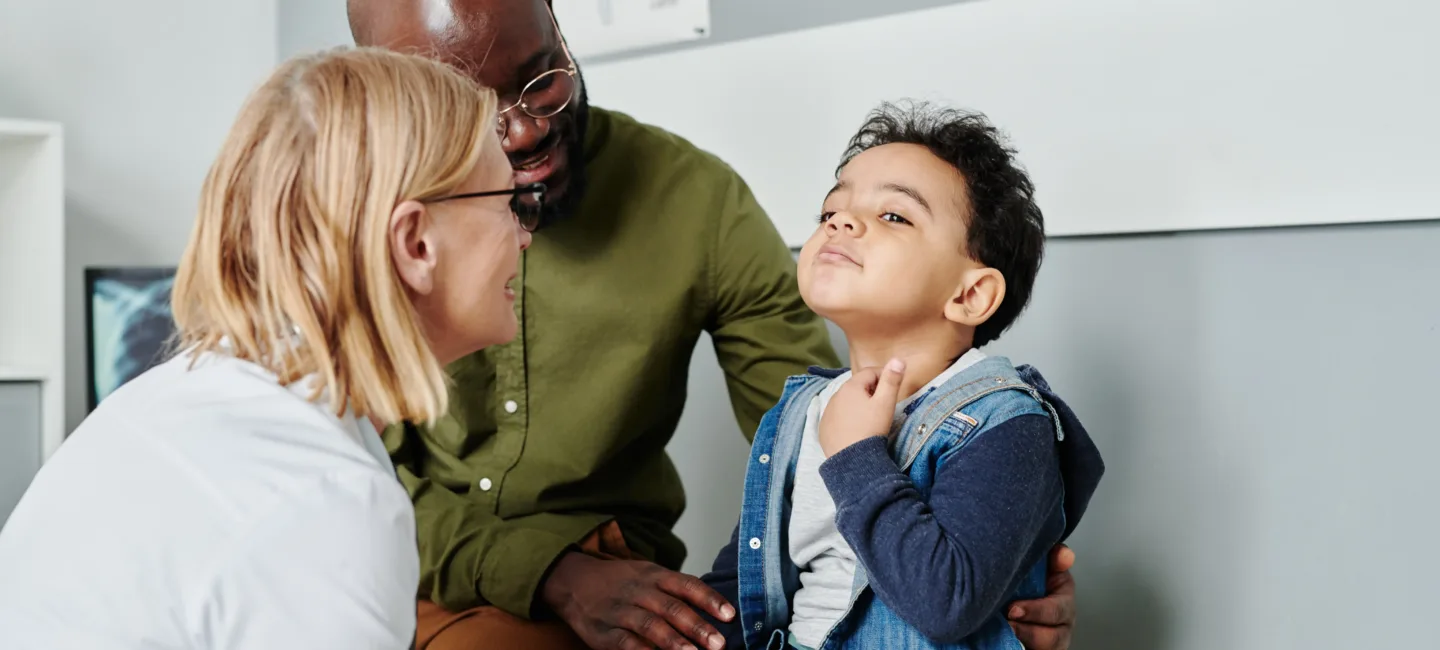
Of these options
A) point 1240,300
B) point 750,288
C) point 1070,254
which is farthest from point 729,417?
point 1240,300

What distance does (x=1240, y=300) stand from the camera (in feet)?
4.66

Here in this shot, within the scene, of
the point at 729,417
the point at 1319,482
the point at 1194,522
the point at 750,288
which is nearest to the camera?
the point at 1319,482

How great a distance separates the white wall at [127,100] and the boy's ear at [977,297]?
235 centimetres

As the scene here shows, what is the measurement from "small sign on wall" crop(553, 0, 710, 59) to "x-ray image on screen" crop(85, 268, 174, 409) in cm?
116

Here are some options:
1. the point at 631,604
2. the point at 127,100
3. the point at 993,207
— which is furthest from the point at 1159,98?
the point at 127,100

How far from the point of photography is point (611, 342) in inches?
61.9

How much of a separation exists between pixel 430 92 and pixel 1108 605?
41.2 inches

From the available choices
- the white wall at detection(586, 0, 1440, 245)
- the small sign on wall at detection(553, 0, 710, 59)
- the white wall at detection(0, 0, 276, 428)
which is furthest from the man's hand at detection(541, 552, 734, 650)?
the white wall at detection(0, 0, 276, 428)

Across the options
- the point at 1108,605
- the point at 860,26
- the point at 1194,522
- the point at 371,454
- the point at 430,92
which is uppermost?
the point at 860,26

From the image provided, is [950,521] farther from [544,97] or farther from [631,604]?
[544,97]

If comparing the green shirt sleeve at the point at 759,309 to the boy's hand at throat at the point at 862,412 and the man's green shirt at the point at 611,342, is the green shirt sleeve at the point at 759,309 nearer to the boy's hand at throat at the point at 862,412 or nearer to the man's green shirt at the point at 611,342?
the man's green shirt at the point at 611,342

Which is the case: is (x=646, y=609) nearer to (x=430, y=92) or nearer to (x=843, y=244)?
(x=843, y=244)

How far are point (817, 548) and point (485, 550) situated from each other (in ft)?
1.47

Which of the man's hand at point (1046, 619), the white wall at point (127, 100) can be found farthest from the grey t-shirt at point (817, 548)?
the white wall at point (127, 100)
